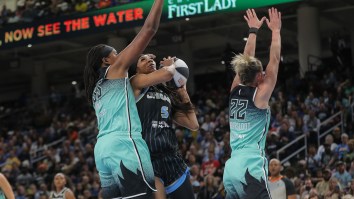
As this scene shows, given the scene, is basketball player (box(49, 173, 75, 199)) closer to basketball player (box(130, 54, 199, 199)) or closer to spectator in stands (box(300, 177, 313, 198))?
basketball player (box(130, 54, 199, 199))

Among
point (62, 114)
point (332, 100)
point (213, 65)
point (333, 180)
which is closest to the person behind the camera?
point (333, 180)

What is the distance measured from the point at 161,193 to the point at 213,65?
83.6 ft

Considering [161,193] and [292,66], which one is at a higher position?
[292,66]

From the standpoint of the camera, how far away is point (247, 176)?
243 inches

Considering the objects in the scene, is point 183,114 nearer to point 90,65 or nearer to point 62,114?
point 90,65

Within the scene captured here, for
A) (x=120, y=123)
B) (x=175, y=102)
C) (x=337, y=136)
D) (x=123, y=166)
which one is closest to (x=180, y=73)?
(x=175, y=102)

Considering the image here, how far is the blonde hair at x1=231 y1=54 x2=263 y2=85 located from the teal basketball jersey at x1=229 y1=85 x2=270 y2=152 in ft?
0.28

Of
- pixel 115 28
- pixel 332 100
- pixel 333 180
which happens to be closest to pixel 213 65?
pixel 115 28

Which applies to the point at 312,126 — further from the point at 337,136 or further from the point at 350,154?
the point at 350,154

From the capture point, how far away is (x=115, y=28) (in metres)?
21.6

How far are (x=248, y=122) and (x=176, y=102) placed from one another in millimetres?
970

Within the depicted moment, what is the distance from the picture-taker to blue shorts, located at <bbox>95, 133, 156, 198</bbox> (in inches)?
219

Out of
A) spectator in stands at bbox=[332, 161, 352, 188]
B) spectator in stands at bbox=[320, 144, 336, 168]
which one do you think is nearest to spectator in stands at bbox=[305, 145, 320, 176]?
spectator in stands at bbox=[320, 144, 336, 168]

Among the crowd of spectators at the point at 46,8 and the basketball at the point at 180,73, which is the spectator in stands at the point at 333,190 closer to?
the basketball at the point at 180,73
